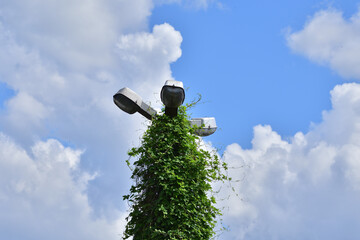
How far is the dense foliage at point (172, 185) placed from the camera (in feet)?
16.0

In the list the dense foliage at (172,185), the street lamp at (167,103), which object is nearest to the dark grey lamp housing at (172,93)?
the street lamp at (167,103)

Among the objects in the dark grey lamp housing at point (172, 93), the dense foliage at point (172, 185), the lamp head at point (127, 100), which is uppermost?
the lamp head at point (127, 100)

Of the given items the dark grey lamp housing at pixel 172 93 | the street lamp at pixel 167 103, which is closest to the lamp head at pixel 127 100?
the street lamp at pixel 167 103

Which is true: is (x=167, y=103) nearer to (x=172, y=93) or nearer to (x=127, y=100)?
(x=172, y=93)

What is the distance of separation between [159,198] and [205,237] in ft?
2.73

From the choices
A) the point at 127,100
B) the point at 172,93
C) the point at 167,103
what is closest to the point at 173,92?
the point at 172,93

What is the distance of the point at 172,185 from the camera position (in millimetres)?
5031

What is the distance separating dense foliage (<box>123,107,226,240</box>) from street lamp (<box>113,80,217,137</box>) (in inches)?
9.7

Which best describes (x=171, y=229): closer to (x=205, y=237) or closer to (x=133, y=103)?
(x=205, y=237)

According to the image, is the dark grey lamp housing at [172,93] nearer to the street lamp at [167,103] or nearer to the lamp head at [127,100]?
the street lamp at [167,103]

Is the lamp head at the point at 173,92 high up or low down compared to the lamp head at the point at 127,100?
down

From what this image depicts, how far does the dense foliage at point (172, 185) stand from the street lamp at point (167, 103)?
9.7 inches

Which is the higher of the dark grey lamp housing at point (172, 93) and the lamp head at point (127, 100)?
the lamp head at point (127, 100)

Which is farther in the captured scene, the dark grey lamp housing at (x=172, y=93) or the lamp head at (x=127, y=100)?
the lamp head at (x=127, y=100)
